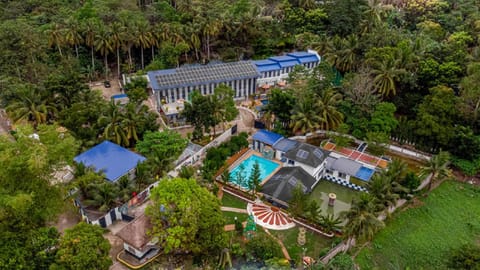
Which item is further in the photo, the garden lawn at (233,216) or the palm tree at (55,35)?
the palm tree at (55,35)

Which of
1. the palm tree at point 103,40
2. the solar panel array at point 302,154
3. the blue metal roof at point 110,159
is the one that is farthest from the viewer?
the palm tree at point 103,40

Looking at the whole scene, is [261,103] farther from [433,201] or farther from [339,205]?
[433,201]

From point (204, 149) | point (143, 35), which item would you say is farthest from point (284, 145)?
point (143, 35)

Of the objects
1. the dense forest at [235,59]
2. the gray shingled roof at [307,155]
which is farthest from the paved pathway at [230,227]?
the dense forest at [235,59]

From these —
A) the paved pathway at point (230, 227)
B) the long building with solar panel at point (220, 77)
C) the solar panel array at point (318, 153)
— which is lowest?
the paved pathway at point (230, 227)

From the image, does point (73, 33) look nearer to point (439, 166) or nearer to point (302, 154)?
point (302, 154)

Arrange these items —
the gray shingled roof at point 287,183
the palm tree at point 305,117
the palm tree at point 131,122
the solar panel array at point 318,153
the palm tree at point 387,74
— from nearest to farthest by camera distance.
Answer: the gray shingled roof at point 287,183
the solar panel array at point 318,153
the palm tree at point 131,122
the palm tree at point 305,117
the palm tree at point 387,74

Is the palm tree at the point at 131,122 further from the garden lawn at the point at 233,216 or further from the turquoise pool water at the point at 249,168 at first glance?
the garden lawn at the point at 233,216

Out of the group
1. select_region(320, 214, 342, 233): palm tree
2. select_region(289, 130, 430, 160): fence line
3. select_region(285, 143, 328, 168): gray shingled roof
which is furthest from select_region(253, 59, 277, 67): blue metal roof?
select_region(320, 214, 342, 233): palm tree
